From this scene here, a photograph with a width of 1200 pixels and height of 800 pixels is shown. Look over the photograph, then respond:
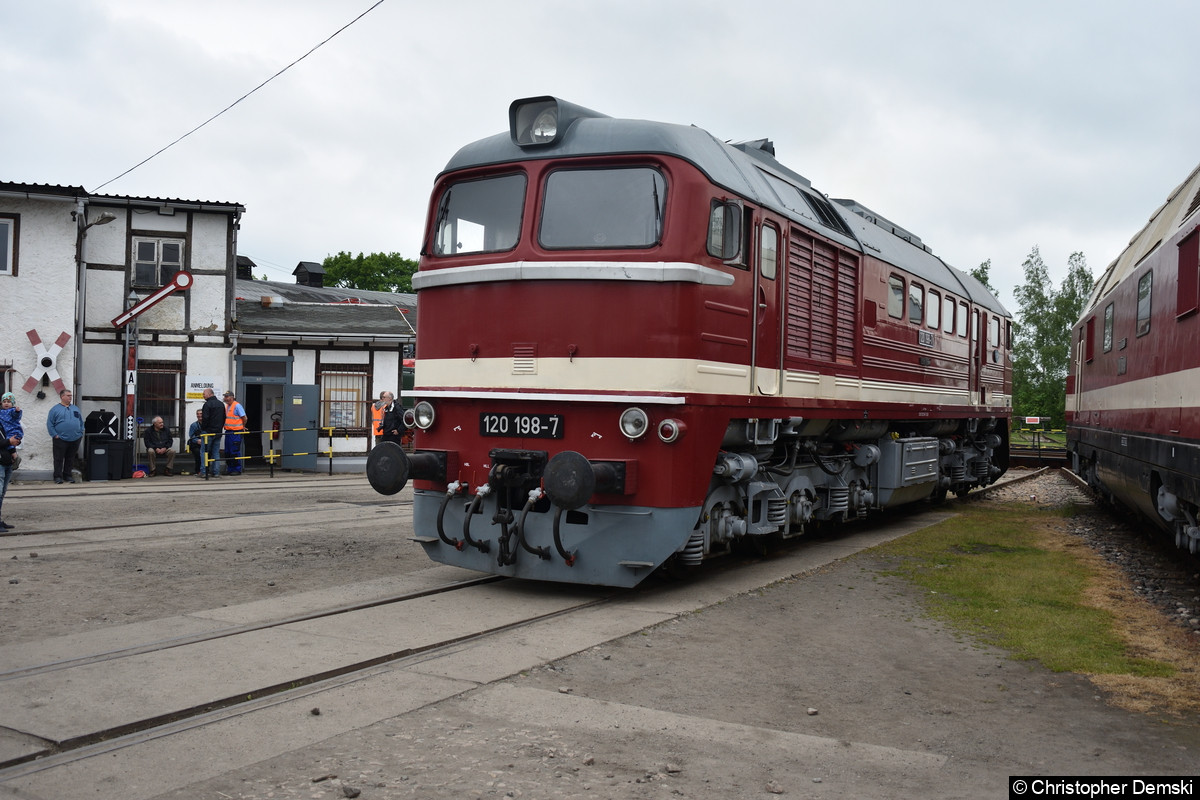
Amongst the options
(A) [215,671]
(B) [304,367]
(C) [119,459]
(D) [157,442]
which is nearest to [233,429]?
(D) [157,442]

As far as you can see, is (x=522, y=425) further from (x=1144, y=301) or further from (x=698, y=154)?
(x=1144, y=301)

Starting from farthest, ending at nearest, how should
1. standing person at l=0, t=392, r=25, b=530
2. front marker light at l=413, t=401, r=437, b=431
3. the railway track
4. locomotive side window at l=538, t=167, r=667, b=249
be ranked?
standing person at l=0, t=392, r=25, b=530 < front marker light at l=413, t=401, r=437, b=431 < locomotive side window at l=538, t=167, r=667, b=249 < the railway track

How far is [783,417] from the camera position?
896cm

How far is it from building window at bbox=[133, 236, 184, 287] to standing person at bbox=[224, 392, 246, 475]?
2.87 meters

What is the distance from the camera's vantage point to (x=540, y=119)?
8.01 meters

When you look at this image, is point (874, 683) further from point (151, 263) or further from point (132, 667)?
point (151, 263)

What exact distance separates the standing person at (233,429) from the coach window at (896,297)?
14252mm

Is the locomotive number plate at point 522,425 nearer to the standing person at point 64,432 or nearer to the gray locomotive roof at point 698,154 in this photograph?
the gray locomotive roof at point 698,154

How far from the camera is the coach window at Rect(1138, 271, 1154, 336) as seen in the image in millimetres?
10125

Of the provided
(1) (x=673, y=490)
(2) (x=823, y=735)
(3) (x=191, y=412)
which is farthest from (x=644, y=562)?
(3) (x=191, y=412)

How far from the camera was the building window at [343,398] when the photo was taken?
24672mm

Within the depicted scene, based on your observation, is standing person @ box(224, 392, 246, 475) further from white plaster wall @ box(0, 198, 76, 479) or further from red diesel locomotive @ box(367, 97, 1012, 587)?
red diesel locomotive @ box(367, 97, 1012, 587)

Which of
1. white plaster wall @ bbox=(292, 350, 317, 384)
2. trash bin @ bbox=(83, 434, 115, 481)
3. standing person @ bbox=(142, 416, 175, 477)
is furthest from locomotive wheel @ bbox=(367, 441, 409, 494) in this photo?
white plaster wall @ bbox=(292, 350, 317, 384)

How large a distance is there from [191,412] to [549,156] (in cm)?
1691
